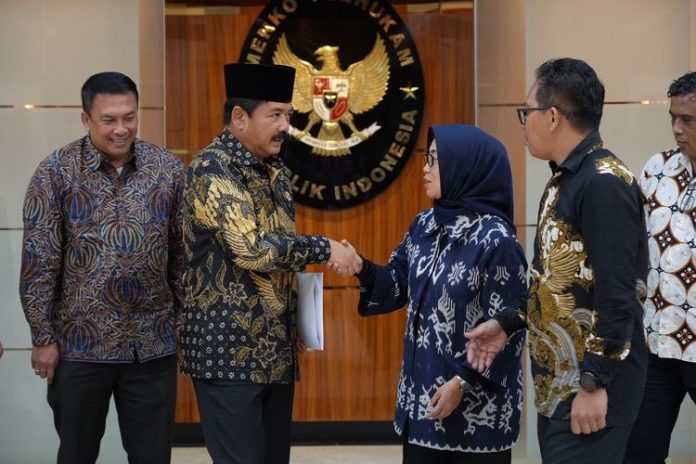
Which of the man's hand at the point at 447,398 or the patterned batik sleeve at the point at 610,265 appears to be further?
the man's hand at the point at 447,398

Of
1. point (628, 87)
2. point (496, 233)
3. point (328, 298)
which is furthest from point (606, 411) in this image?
point (328, 298)

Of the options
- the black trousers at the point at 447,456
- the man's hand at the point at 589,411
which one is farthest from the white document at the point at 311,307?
the man's hand at the point at 589,411

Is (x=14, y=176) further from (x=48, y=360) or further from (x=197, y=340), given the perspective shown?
(x=197, y=340)

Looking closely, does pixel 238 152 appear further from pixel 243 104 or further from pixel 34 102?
pixel 34 102

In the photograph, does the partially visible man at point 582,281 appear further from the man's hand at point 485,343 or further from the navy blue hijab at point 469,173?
the navy blue hijab at point 469,173

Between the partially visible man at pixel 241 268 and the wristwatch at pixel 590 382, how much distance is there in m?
0.98

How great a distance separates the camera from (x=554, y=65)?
8.86 feet

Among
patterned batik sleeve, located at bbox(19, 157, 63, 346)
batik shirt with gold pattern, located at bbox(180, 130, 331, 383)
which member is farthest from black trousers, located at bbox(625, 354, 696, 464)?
patterned batik sleeve, located at bbox(19, 157, 63, 346)

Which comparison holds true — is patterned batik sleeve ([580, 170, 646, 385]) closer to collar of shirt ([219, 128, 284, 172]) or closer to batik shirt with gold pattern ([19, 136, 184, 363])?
collar of shirt ([219, 128, 284, 172])

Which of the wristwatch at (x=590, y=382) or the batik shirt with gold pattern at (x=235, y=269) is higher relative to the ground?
the batik shirt with gold pattern at (x=235, y=269)

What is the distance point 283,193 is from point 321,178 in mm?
2189

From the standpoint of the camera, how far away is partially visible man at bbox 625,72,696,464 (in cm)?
359

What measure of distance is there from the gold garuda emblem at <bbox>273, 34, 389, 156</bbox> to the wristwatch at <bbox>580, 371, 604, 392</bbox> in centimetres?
327

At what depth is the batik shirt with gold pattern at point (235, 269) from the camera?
3.21 m
